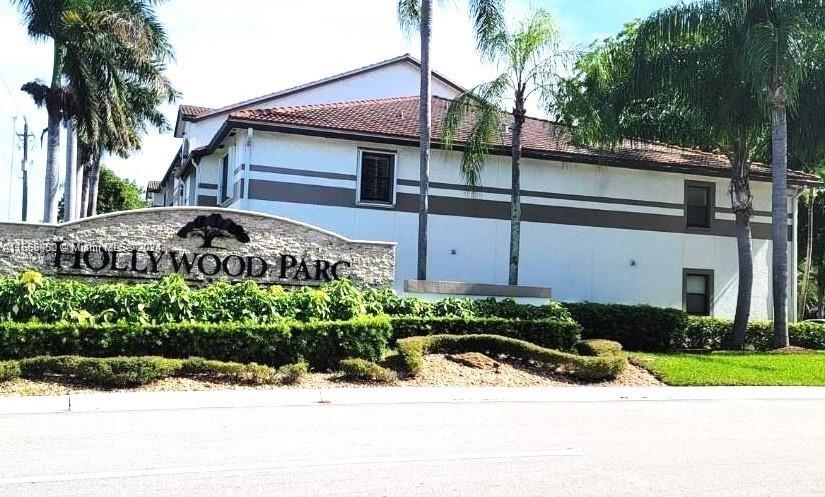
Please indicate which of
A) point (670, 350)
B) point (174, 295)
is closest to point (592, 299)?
point (670, 350)

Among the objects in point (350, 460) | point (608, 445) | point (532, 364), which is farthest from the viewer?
point (532, 364)

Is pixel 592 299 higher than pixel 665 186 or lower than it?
lower

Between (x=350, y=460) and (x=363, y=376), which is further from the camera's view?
(x=363, y=376)

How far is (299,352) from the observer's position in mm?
14242

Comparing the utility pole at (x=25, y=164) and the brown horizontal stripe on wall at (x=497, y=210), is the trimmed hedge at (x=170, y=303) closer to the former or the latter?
the brown horizontal stripe on wall at (x=497, y=210)

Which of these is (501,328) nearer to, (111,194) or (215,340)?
(215,340)

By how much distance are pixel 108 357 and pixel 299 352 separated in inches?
121

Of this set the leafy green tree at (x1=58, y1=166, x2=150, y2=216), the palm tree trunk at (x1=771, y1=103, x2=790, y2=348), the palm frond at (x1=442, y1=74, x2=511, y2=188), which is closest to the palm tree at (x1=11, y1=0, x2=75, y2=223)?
the palm frond at (x1=442, y1=74, x2=511, y2=188)

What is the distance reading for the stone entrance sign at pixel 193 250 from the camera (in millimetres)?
16656

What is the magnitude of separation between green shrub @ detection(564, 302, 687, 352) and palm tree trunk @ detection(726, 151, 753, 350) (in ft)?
5.32

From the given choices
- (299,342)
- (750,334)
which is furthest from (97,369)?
(750,334)

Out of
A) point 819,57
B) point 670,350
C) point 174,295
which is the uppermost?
point 819,57

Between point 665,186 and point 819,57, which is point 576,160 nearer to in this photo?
point 665,186

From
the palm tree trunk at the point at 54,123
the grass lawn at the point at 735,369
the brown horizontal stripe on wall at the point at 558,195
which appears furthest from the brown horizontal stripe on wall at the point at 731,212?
the palm tree trunk at the point at 54,123
